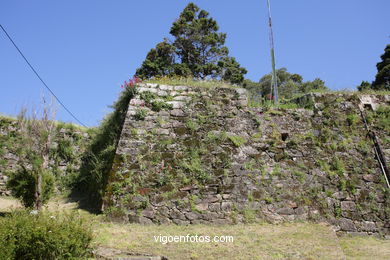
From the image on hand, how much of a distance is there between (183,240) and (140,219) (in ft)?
4.62

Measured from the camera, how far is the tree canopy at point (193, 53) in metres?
22.9

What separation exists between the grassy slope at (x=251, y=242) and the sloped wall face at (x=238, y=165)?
1.36 ft

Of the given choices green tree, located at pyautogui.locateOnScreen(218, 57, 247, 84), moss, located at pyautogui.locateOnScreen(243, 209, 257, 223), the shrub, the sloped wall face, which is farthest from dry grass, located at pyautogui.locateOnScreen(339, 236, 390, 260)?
green tree, located at pyautogui.locateOnScreen(218, 57, 247, 84)

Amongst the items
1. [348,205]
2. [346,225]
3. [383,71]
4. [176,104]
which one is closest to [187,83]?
[176,104]

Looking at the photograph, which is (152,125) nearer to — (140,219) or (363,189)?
(140,219)

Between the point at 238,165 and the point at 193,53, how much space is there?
17.2 metres

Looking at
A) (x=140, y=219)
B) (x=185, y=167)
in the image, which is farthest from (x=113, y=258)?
(x=185, y=167)

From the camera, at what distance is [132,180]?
723cm

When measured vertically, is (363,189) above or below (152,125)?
below

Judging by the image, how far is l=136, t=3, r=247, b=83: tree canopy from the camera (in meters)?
22.9

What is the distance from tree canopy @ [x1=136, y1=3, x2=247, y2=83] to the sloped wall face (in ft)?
46.8

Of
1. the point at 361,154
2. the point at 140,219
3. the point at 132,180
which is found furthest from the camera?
the point at 361,154

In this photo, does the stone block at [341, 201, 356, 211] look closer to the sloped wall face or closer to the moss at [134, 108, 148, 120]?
the sloped wall face

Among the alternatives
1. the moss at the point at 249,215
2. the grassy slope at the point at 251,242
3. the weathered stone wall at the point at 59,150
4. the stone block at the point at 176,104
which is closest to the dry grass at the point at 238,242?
the grassy slope at the point at 251,242
